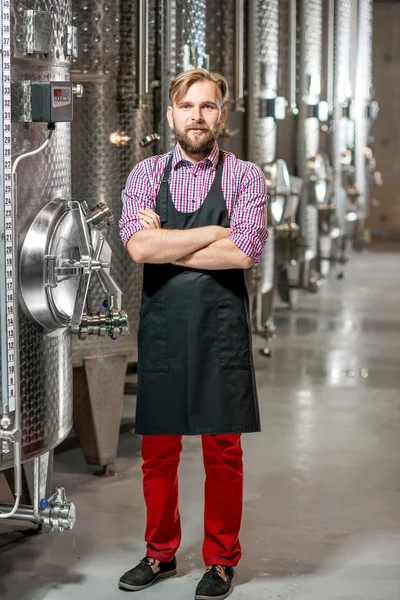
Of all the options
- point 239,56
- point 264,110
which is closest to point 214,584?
point 239,56

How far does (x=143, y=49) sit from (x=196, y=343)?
5.17ft

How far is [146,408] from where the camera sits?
2938 millimetres

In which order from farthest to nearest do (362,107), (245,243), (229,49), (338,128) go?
(362,107), (338,128), (229,49), (245,243)

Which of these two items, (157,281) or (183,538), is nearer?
(157,281)

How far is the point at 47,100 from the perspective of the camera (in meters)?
2.77

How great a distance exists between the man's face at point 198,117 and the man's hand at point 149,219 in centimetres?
20

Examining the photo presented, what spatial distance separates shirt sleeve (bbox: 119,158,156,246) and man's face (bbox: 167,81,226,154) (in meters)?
0.14

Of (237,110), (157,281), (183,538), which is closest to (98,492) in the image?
(183,538)

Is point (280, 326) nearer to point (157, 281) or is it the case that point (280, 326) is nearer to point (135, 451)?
point (135, 451)

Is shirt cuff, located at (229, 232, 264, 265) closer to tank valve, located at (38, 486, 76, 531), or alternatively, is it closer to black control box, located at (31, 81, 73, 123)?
black control box, located at (31, 81, 73, 123)

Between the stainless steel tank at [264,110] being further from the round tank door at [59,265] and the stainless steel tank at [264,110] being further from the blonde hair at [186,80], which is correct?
the blonde hair at [186,80]

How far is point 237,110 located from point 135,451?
7.21 feet

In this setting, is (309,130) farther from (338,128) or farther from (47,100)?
(47,100)

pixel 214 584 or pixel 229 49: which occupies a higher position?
pixel 229 49
